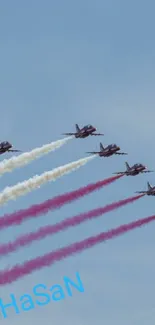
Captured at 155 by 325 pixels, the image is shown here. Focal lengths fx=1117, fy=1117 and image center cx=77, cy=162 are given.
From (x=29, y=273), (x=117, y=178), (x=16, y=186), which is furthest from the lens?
(x=117, y=178)

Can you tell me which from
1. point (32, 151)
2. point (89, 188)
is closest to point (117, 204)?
point (89, 188)

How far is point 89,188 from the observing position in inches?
7318

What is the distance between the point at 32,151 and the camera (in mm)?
183750

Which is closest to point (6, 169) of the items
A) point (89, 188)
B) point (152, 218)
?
point (89, 188)

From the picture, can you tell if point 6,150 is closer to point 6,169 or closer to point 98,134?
point 6,169

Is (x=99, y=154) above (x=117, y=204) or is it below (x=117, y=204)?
above

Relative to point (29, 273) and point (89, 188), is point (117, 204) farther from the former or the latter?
point (29, 273)

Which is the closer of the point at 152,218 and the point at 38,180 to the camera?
the point at 38,180

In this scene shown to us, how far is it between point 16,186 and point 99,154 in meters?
21.7

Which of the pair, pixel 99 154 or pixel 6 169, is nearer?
pixel 6 169

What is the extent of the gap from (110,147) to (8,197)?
1071 inches

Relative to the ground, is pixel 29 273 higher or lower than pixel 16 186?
lower

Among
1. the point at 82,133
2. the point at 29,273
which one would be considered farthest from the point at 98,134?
the point at 29,273

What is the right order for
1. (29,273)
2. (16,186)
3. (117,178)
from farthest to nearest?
(117,178)
(16,186)
(29,273)
